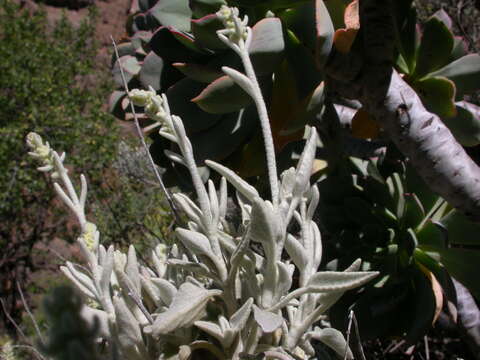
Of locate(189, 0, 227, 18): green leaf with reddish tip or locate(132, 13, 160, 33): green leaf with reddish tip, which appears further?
locate(132, 13, 160, 33): green leaf with reddish tip

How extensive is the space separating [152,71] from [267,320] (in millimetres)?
468

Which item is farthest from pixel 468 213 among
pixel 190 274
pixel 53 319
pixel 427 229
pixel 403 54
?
pixel 53 319

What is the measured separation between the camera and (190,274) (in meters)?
0.48

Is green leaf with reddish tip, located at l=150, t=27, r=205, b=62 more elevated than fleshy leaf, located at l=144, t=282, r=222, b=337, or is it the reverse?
green leaf with reddish tip, located at l=150, t=27, r=205, b=62

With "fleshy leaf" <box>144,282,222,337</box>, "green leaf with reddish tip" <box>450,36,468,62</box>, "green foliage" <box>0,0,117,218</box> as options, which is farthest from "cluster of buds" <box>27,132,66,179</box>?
"green foliage" <box>0,0,117,218</box>

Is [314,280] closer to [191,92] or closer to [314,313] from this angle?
[314,313]

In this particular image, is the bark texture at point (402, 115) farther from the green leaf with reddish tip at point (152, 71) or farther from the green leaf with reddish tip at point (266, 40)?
the green leaf with reddish tip at point (152, 71)

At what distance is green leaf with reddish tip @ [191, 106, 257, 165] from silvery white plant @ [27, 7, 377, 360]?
22cm

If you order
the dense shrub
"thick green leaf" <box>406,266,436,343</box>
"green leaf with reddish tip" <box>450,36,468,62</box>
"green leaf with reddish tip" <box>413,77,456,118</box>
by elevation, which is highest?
"green leaf with reddish tip" <box>450,36,468,62</box>

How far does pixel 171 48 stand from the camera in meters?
0.69

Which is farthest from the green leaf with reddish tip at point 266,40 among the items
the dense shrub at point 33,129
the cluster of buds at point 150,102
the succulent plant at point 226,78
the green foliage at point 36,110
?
the green foliage at point 36,110

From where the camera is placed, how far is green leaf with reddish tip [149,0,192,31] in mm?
719

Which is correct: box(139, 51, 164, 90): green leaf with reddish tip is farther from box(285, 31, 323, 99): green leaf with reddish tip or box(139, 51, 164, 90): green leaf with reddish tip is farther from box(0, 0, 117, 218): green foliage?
box(0, 0, 117, 218): green foliage

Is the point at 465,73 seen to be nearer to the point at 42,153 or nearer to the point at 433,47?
the point at 433,47
